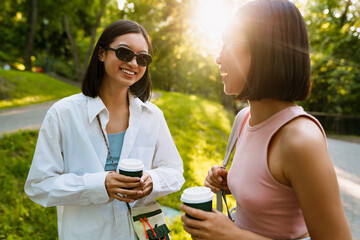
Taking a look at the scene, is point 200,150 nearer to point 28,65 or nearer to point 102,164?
point 102,164

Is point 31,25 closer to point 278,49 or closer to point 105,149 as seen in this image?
point 105,149

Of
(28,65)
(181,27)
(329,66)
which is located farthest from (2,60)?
(329,66)

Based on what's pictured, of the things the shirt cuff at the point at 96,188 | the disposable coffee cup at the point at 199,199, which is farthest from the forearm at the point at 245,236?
the shirt cuff at the point at 96,188

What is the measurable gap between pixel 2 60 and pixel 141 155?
1576 inches

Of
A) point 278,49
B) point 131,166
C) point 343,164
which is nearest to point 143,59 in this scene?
point 131,166

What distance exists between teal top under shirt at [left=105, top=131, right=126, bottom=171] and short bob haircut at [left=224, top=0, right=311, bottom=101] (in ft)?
3.77

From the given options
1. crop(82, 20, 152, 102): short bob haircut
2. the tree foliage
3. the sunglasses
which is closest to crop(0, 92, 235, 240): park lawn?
crop(82, 20, 152, 102): short bob haircut

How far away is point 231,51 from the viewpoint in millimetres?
1413

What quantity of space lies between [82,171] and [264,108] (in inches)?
49.0

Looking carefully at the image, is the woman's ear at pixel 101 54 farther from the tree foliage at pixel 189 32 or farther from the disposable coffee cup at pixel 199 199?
the tree foliage at pixel 189 32

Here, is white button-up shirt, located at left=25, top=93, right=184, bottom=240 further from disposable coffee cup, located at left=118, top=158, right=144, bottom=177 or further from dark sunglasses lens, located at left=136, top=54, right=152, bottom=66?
dark sunglasses lens, located at left=136, top=54, right=152, bottom=66

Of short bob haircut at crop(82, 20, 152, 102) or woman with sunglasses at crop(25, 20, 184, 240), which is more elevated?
short bob haircut at crop(82, 20, 152, 102)

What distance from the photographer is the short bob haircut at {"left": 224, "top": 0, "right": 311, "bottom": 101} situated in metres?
1.29

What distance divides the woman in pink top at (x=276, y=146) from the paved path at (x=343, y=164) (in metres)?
4.20
